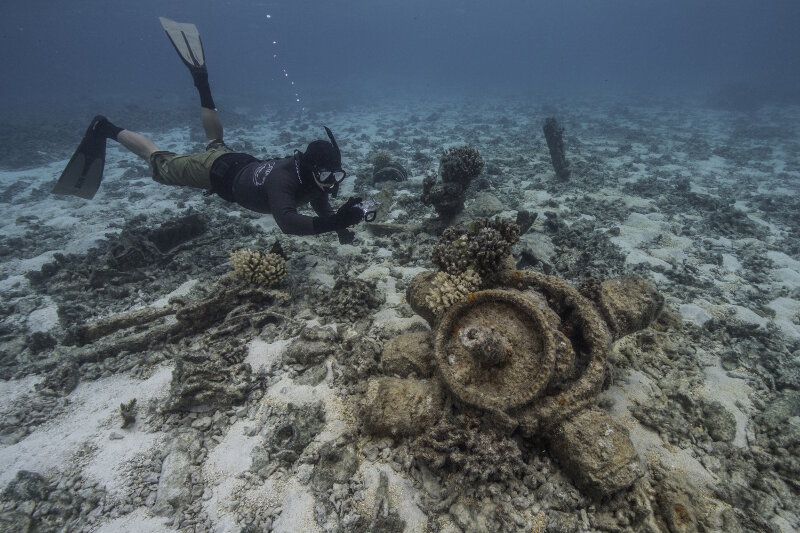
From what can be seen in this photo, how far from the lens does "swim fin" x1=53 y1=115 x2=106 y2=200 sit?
27.2 feet

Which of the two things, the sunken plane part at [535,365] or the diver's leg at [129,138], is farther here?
the diver's leg at [129,138]

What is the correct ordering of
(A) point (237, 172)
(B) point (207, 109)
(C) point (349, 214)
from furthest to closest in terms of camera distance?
1. (B) point (207, 109)
2. (A) point (237, 172)
3. (C) point (349, 214)

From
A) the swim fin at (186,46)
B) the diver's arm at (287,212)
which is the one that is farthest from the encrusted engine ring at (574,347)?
the swim fin at (186,46)

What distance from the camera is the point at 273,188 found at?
5980mm

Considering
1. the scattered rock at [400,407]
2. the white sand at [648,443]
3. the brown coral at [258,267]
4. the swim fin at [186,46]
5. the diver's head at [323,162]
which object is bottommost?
the white sand at [648,443]

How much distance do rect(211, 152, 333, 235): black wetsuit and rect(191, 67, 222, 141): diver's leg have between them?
1535 millimetres

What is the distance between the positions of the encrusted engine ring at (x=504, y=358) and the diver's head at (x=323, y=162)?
3650mm

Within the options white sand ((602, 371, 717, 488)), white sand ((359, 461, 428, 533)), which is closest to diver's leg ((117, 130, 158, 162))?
white sand ((359, 461, 428, 533))

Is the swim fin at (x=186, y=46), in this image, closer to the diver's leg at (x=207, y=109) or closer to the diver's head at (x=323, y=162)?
the diver's leg at (x=207, y=109)

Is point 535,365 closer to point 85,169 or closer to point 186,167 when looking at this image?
point 186,167

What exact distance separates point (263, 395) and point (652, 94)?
5937 cm

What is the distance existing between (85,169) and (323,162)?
7.09 meters

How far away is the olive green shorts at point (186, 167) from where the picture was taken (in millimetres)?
7207

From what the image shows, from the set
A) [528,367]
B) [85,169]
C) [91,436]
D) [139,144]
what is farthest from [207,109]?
[528,367]
